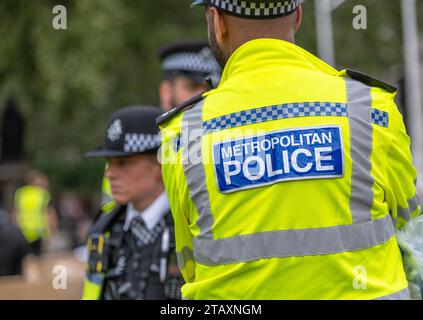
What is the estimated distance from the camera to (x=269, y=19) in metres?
2.78

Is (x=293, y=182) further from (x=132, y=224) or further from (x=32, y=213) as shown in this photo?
(x=32, y=213)

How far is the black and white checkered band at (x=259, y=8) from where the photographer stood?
9.00ft

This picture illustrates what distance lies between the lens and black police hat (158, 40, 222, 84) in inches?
244

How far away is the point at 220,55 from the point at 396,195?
28.7 inches

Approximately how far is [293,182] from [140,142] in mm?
1929

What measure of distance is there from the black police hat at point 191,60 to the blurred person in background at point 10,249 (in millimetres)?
2525

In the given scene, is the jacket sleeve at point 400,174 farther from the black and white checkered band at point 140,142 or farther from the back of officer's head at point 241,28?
the black and white checkered band at point 140,142

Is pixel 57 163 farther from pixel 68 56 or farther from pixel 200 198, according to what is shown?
pixel 200 198

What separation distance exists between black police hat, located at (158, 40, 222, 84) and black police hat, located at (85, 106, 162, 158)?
5.56 ft

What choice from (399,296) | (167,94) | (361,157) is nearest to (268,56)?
(361,157)

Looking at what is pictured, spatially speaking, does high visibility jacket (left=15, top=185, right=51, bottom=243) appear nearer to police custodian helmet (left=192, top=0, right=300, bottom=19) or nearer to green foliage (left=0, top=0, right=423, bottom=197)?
green foliage (left=0, top=0, right=423, bottom=197)

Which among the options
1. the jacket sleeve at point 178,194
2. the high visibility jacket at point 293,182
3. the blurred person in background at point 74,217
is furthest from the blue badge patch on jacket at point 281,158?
the blurred person in background at point 74,217
